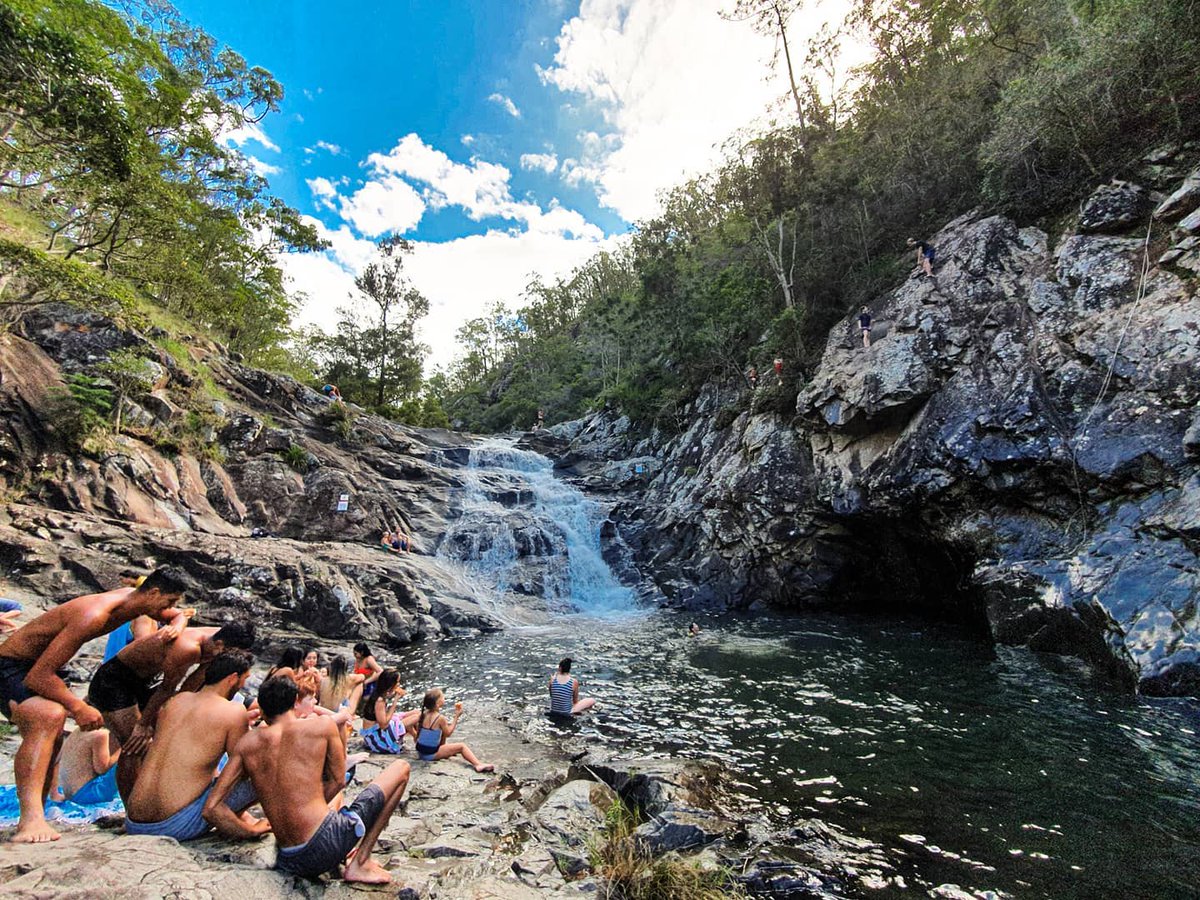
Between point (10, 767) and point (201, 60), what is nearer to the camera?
point (10, 767)

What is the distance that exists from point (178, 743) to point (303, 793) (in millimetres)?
1054

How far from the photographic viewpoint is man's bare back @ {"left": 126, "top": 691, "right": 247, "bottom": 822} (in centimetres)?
349

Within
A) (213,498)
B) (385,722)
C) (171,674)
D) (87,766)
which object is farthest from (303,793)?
(213,498)

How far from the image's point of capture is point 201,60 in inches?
910

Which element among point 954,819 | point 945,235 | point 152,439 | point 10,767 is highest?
point 945,235

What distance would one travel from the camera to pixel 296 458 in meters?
20.4

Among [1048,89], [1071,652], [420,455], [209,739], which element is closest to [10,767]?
[209,739]

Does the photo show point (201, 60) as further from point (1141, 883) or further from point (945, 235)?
point (1141, 883)

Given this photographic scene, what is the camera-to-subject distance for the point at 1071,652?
32.9 feet

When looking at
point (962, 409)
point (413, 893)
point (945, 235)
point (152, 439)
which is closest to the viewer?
point (413, 893)

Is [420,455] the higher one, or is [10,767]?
[420,455]

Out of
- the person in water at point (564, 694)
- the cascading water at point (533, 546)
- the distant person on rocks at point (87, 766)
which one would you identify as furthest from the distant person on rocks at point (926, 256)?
the distant person on rocks at point (87, 766)

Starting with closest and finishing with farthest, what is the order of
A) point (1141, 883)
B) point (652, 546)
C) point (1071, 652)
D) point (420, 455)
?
point (1141, 883) → point (1071, 652) → point (652, 546) → point (420, 455)

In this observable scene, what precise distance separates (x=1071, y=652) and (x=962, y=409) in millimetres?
6067
